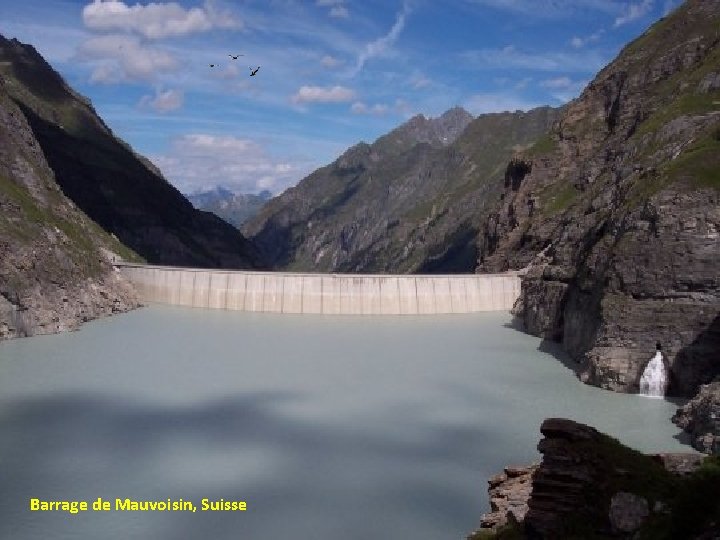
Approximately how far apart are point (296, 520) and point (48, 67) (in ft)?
581

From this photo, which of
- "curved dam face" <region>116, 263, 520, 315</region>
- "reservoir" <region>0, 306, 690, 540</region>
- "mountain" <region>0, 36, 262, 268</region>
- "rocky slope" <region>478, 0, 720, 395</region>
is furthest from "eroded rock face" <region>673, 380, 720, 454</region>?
"mountain" <region>0, 36, 262, 268</region>

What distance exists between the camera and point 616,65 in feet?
298

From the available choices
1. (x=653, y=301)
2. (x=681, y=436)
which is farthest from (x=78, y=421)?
(x=653, y=301)

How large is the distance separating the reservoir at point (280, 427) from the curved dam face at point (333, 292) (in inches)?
638

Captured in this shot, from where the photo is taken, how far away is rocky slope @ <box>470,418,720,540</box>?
11.6 meters

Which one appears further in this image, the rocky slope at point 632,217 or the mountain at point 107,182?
the mountain at point 107,182

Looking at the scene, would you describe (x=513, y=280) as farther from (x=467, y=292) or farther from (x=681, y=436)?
(x=681, y=436)

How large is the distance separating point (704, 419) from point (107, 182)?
127 meters

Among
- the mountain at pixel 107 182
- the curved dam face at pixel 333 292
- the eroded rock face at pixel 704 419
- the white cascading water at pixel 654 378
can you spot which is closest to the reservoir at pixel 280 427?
the eroded rock face at pixel 704 419

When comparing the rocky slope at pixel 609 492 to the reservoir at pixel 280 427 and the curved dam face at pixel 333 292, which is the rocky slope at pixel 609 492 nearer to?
the reservoir at pixel 280 427

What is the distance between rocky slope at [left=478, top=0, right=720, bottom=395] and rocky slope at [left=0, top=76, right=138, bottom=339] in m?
37.7

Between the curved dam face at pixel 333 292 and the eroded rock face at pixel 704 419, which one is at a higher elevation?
the curved dam face at pixel 333 292

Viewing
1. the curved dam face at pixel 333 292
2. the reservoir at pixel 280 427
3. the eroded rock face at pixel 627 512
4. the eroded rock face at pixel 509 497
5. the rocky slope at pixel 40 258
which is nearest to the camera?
the eroded rock face at pixel 627 512

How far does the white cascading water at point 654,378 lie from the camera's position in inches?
1475
